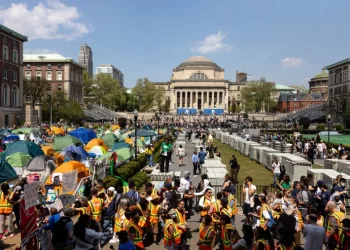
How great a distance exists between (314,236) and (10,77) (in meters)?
58.3

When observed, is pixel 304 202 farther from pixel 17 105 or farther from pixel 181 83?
pixel 181 83

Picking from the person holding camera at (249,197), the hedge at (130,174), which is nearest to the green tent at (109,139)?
the hedge at (130,174)

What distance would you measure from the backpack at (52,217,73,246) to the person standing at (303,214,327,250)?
16.7ft

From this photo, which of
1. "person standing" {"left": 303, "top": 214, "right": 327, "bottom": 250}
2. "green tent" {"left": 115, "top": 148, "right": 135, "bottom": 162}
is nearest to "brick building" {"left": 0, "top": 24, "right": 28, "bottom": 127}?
"green tent" {"left": 115, "top": 148, "right": 135, "bottom": 162}

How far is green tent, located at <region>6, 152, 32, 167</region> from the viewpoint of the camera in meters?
20.7

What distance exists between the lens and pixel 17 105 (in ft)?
195

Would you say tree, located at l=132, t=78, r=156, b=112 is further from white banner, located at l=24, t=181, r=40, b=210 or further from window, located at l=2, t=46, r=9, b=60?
white banner, located at l=24, t=181, r=40, b=210

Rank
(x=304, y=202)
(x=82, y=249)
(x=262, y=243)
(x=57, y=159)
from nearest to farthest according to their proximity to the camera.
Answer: (x=262, y=243)
(x=82, y=249)
(x=304, y=202)
(x=57, y=159)

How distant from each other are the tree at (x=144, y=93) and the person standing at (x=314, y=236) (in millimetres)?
99022

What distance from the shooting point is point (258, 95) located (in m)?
104

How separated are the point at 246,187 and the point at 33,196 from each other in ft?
20.6

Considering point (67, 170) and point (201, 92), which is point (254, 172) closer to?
point (67, 170)

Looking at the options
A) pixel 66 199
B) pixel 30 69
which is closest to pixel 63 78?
pixel 30 69

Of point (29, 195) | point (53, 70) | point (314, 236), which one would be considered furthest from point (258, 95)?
point (29, 195)
